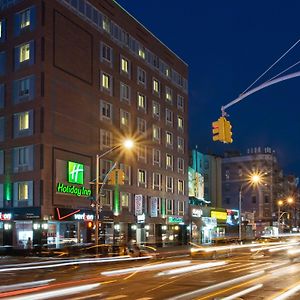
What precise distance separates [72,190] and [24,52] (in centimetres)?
1396

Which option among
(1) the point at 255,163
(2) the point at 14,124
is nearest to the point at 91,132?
(2) the point at 14,124

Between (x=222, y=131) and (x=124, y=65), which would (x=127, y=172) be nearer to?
(x=124, y=65)

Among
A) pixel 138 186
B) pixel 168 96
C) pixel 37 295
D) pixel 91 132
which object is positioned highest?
pixel 168 96

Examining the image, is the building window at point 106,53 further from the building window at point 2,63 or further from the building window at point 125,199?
the building window at point 125,199

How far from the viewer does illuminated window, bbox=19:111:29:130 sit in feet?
173

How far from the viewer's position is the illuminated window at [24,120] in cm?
5264

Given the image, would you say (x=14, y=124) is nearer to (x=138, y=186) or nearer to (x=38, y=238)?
(x=38, y=238)

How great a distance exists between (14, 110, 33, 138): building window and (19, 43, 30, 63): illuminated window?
5275 millimetres

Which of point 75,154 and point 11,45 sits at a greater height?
point 11,45

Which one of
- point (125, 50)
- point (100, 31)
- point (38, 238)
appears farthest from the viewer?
point (125, 50)

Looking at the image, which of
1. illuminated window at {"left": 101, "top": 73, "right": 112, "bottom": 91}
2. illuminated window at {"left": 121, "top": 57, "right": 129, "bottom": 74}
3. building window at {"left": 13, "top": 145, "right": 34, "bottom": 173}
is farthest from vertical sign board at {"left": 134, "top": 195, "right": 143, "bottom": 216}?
building window at {"left": 13, "top": 145, "right": 34, "bottom": 173}

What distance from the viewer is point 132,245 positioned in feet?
136

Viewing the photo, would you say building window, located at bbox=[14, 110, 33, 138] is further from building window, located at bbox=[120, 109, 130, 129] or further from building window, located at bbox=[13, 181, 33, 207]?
building window, located at bbox=[120, 109, 130, 129]

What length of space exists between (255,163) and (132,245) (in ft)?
279
